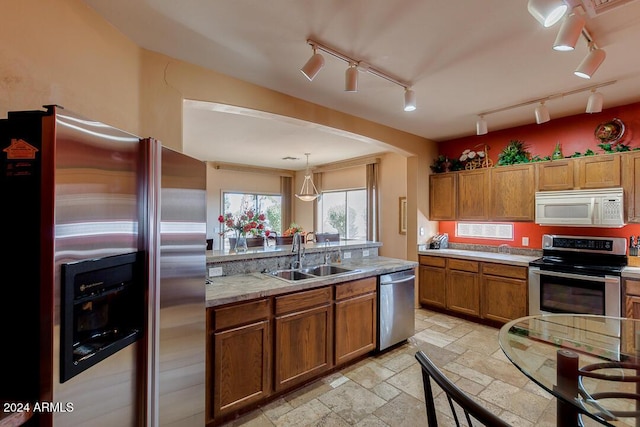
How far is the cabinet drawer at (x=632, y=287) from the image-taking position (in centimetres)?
277

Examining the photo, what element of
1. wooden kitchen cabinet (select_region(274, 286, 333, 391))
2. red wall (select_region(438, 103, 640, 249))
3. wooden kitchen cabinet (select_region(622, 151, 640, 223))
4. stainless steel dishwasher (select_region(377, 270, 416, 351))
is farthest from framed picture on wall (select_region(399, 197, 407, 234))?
wooden kitchen cabinet (select_region(274, 286, 333, 391))

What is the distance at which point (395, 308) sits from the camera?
3.20 m

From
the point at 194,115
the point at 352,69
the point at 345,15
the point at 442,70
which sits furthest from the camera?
the point at 194,115

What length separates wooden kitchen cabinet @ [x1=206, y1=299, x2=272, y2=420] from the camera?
1938 mm

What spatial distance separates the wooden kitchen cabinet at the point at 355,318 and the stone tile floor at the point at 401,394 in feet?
0.59

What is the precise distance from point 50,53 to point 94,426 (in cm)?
173

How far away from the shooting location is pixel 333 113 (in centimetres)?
332

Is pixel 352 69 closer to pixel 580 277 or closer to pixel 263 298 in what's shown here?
pixel 263 298

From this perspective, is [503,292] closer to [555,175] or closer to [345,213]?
[555,175]

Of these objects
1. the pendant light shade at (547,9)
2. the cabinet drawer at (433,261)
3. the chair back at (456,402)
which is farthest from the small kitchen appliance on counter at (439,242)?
the chair back at (456,402)

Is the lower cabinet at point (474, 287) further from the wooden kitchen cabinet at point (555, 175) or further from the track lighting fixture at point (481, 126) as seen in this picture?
the track lighting fixture at point (481, 126)

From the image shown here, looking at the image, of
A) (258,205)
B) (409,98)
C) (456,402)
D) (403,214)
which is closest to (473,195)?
(403,214)

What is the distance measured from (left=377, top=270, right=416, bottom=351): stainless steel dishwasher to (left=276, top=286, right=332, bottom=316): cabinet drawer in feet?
2.49

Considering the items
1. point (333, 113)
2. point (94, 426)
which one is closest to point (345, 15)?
A: point (333, 113)
